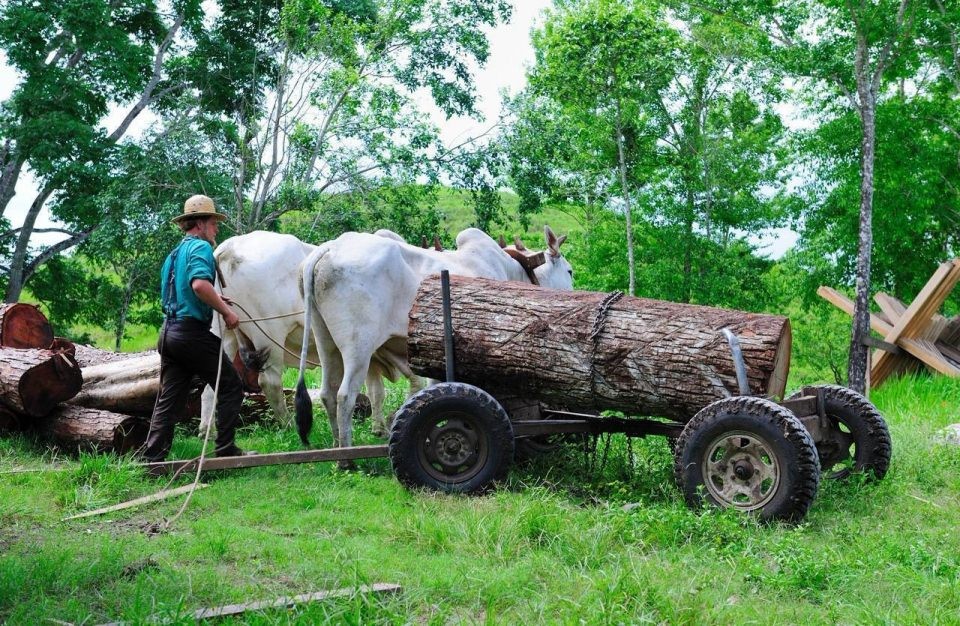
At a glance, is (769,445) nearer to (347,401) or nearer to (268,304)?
(347,401)

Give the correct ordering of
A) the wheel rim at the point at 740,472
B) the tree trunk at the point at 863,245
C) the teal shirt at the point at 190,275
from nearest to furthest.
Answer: the wheel rim at the point at 740,472 < the teal shirt at the point at 190,275 < the tree trunk at the point at 863,245

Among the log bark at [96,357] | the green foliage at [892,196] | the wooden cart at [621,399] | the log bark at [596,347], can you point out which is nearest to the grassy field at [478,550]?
the wooden cart at [621,399]

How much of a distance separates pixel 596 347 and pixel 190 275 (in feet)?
10.4

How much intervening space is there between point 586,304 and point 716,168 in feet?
60.5

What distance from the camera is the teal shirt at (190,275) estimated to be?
730cm

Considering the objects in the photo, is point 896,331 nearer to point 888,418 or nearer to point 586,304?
point 888,418

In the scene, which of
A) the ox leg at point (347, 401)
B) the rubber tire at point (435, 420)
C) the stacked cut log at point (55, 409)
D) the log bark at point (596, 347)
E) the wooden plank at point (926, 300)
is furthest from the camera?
the wooden plank at point (926, 300)

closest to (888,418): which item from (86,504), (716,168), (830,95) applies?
(86,504)

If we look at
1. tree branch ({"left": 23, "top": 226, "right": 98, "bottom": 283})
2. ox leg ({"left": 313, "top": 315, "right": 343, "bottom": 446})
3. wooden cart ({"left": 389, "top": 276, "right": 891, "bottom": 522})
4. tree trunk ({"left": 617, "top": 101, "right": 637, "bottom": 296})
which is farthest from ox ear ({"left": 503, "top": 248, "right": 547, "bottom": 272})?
tree branch ({"left": 23, "top": 226, "right": 98, "bottom": 283})

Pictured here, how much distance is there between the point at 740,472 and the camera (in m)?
6.45

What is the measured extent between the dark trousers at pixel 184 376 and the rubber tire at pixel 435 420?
1.60m

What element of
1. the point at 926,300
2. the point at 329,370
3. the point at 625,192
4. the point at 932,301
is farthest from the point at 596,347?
the point at 625,192

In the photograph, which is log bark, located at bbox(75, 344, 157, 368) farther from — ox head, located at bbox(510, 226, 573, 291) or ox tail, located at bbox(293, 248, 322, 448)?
ox head, located at bbox(510, 226, 573, 291)

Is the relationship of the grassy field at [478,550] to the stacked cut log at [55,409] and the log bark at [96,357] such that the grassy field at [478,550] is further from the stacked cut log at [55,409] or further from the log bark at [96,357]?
the log bark at [96,357]
